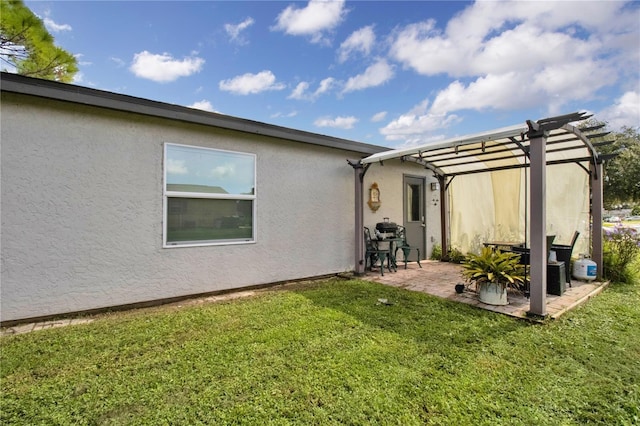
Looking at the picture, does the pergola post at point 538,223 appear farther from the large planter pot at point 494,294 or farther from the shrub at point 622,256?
the shrub at point 622,256

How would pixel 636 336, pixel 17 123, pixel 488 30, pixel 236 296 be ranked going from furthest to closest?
pixel 488 30, pixel 236 296, pixel 17 123, pixel 636 336

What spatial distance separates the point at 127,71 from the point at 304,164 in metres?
6.21

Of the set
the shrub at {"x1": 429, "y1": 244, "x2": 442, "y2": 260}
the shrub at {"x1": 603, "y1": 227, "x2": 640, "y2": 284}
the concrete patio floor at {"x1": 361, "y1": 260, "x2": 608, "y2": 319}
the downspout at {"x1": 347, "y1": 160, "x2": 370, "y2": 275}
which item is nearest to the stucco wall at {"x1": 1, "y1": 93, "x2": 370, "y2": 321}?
the downspout at {"x1": 347, "y1": 160, "x2": 370, "y2": 275}

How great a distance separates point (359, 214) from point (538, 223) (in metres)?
3.20

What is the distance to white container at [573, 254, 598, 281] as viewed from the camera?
555 cm

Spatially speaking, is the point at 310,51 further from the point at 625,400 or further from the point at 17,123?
the point at 625,400

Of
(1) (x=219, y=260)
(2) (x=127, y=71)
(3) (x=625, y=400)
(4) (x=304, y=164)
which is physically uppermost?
(2) (x=127, y=71)

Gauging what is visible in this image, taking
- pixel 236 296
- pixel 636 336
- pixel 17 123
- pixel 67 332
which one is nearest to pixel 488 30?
pixel 636 336

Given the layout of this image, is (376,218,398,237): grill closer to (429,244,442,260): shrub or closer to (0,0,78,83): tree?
(429,244,442,260): shrub

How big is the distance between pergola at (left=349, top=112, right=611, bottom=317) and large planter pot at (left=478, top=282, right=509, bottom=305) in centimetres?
48

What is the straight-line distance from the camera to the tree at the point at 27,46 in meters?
5.73

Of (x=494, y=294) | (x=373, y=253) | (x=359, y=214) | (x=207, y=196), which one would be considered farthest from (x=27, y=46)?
(x=494, y=294)

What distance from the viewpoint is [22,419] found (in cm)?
192

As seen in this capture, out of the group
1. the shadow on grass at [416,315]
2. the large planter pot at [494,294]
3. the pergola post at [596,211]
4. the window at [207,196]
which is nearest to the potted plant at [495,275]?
the large planter pot at [494,294]
